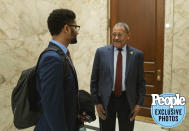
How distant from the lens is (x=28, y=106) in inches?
42.7

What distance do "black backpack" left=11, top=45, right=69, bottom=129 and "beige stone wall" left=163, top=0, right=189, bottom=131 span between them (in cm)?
217

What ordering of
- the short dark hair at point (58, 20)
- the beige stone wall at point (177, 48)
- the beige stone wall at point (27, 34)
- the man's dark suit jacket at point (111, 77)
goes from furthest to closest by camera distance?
1. the beige stone wall at point (177, 48)
2. the beige stone wall at point (27, 34)
3. the man's dark suit jacket at point (111, 77)
4. the short dark hair at point (58, 20)

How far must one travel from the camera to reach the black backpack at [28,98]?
1079 mm

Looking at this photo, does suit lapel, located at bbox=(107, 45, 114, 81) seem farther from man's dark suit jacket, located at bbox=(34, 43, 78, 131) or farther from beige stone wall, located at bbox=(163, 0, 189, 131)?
beige stone wall, located at bbox=(163, 0, 189, 131)

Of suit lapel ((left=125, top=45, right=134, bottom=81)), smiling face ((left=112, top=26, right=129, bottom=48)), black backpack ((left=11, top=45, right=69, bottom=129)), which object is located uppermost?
smiling face ((left=112, top=26, right=129, bottom=48))

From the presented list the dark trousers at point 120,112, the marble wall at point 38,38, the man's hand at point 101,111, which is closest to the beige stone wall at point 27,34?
the marble wall at point 38,38

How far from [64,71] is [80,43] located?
2.60m

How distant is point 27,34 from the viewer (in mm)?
2496

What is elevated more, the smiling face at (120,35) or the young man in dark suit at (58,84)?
the smiling face at (120,35)

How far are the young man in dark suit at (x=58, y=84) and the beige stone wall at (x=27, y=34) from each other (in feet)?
4.43

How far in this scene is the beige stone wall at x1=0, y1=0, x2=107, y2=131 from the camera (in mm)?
2213

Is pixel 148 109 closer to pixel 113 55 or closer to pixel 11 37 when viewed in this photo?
pixel 113 55

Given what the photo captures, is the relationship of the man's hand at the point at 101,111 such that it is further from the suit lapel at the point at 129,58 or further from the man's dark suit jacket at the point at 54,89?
the man's dark suit jacket at the point at 54,89

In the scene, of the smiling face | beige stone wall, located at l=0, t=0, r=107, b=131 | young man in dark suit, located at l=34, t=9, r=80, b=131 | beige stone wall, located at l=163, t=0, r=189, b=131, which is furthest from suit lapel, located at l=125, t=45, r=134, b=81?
beige stone wall, located at l=0, t=0, r=107, b=131
